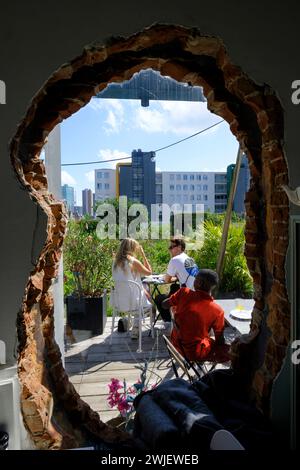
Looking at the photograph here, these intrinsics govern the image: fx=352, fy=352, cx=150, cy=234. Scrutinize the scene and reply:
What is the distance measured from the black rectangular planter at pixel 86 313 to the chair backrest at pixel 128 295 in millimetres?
493

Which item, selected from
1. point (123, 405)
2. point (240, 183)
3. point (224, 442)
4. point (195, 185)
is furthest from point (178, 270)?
point (195, 185)

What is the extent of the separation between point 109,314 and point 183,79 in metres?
4.63

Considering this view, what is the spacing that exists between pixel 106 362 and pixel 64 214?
7.95 feet

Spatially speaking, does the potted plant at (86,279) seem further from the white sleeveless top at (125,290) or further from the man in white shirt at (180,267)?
the man in white shirt at (180,267)

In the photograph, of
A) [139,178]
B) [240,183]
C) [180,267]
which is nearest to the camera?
[180,267]

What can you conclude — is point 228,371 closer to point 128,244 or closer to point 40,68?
point 40,68

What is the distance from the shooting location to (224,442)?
160cm

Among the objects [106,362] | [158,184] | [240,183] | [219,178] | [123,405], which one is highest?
[219,178]

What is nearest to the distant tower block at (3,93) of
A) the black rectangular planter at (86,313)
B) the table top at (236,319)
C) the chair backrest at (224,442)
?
the chair backrest at (224,442)

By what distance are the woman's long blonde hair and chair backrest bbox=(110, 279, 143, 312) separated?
232 millimetres

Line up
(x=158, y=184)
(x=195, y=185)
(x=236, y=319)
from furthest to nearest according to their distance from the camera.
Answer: (x=195, y=185)
(x=158, y=184)
(x=236, y=319)

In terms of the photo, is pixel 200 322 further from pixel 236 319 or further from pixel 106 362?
pixel 106 362

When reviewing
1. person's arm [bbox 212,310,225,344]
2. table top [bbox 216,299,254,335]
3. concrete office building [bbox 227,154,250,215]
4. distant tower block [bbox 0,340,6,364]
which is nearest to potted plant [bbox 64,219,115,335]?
table top [bbox 216,299,254,335]

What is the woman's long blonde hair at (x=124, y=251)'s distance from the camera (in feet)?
14.8
